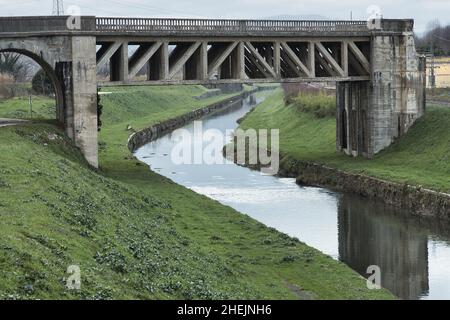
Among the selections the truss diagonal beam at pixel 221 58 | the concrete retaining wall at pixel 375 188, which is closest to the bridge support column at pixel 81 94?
Result: the truss diagonal beam at pixel 221 58

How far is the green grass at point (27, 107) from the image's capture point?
8056 cm

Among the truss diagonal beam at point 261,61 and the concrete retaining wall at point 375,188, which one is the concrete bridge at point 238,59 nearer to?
the truss diagonal beam at point 261,61

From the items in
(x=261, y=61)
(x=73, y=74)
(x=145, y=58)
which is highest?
(x=145, y=58)

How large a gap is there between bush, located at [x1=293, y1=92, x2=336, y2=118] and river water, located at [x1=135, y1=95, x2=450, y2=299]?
855 inches

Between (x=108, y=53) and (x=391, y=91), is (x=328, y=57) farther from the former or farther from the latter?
(x=108, y=53)

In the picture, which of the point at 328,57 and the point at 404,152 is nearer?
the point at 404,152

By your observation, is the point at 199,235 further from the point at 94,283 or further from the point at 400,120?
the point at 400,120

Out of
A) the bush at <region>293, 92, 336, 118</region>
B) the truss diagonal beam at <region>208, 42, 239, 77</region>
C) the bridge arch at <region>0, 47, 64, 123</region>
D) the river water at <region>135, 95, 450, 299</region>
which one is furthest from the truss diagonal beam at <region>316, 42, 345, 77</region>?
the bush at <region>293, 92, 336, 118</region>

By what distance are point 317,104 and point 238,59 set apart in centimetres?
3249

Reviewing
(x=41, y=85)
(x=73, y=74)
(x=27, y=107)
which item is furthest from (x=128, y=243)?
(x=41, y=85)

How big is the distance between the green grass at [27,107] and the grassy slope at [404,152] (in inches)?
932

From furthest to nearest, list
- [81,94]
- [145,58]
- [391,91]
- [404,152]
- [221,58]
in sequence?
[391,91] < [404,152] < [221,58] < [145,58] < [81,94]

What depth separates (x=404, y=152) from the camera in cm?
6406
